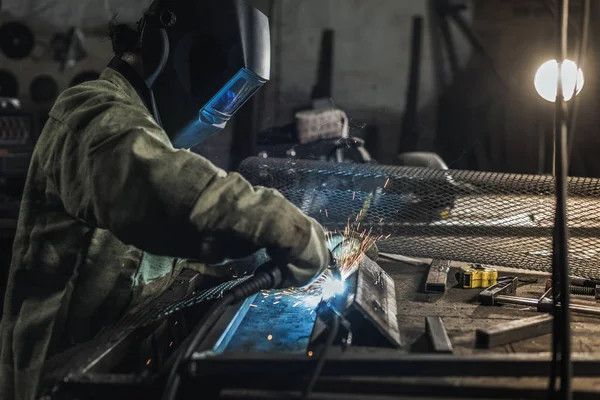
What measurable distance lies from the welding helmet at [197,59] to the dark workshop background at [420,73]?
5.12m

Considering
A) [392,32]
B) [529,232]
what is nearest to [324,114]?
[529,232]

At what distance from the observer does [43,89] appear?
6.67 m

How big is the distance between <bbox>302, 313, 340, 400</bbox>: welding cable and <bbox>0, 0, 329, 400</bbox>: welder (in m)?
0.13

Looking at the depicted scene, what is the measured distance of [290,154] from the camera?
3.82m

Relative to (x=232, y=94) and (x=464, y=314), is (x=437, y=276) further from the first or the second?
(x=232, y=94)

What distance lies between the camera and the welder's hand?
133 centimetres

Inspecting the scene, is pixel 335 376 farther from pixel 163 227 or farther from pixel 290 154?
pixel 290 154

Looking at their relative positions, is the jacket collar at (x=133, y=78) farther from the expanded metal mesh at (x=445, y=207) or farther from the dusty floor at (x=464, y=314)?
the dusty floor at (x=464, y=314)

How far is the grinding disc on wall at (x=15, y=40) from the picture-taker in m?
6.58

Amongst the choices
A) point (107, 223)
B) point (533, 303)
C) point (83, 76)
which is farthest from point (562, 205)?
point (83, 76)

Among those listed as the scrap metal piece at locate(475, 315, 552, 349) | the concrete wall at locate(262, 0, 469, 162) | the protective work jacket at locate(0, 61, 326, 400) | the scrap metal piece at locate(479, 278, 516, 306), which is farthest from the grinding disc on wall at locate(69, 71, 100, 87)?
the scrap metal piece at locate(475, 315, 552, 349)

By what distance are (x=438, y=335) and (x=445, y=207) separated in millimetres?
1061

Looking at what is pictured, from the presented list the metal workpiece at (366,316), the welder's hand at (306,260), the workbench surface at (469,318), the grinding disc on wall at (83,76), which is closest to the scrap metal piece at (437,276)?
the workbench surface at (469,318)

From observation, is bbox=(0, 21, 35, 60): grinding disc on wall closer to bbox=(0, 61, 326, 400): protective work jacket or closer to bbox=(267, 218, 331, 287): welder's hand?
bbox=(0, 61, 326, 400): protective work jacket
